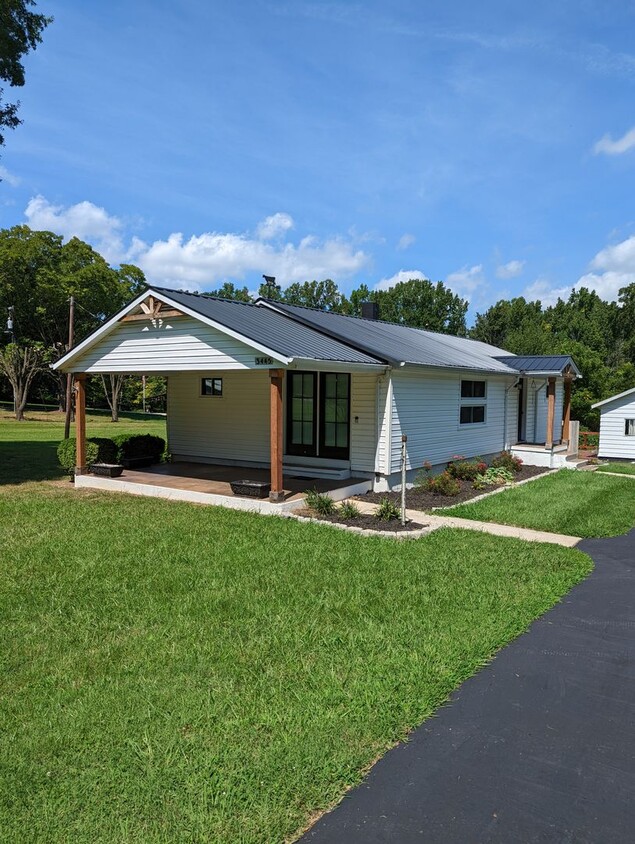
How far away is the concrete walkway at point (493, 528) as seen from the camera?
8.17 meters

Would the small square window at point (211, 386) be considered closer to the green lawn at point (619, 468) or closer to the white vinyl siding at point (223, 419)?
the white vinyl siding at point (223, 419)

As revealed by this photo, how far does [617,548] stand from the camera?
7867 mm

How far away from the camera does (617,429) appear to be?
17750 millimetres

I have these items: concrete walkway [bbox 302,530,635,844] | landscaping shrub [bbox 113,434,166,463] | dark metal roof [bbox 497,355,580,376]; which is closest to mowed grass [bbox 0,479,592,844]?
concrete walkway [bbox 302,530,635,844]

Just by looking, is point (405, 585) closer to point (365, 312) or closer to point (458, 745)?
point (458, 745)

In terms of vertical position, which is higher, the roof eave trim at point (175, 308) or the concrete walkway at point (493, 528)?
the roof eave trim at point (175, 308)

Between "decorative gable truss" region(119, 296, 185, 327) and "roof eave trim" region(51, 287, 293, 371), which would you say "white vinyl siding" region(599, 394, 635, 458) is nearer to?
"roof eave trim" region(51, 287, 293, 371)

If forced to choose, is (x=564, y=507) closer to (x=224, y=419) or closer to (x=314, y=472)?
(x=314, y=472)

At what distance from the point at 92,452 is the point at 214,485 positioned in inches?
140

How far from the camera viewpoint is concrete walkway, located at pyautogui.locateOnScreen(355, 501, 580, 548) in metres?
8.17

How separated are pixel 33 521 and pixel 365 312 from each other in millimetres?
12088

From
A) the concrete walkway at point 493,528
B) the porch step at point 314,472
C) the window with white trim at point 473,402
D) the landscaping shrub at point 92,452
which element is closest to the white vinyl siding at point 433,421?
the window with white trim at point 473,402

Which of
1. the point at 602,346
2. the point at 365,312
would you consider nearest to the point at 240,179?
the point at 365,312

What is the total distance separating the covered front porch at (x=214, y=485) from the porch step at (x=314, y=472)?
0.09 metres
